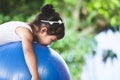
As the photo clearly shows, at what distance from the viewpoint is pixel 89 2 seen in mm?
6820

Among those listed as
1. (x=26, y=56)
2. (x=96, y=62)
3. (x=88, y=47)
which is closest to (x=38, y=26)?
(x=26, y=56)

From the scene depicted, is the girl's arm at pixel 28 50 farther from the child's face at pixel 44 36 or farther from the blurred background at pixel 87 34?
the blurred background at pixel 87 34

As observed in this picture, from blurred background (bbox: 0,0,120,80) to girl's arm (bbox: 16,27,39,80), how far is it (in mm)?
2899

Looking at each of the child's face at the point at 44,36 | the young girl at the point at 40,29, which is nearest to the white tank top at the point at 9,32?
the young girl at the point at 40,29

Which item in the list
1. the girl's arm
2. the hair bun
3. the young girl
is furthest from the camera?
the hair bun

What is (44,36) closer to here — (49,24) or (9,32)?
(49,24)

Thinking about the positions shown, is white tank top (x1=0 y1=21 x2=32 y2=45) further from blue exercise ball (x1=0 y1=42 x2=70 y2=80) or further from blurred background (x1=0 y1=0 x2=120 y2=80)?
blurred background (x1=0 y1=0 x2=120 y2=80)

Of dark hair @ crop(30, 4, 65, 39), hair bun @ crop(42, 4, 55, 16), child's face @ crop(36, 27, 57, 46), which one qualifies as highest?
hair bun @ crop(42, 4, 55, 16)

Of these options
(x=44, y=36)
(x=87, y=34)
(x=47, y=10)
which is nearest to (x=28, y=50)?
(x=44, y=36)

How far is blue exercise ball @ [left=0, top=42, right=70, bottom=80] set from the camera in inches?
137

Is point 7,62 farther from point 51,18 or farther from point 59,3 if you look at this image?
point 59,3

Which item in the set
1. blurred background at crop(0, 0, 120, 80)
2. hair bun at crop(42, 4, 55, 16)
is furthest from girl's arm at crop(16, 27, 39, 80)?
blurred background at crop(0, 0, 120, 80)

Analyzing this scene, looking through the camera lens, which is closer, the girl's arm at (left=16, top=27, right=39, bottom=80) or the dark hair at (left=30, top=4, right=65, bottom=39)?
the girl's arm at (left=16, top=27, right=39, bottom=80)

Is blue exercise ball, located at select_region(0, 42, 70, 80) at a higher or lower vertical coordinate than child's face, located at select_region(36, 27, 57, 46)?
lower
